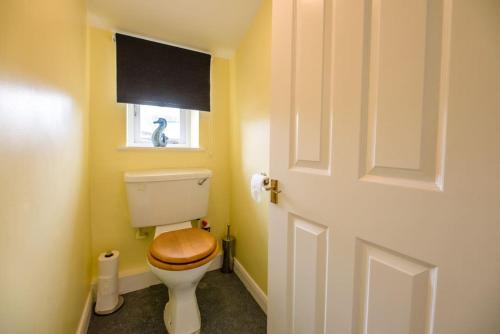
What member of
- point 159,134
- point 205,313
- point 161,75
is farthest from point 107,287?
point 161,75

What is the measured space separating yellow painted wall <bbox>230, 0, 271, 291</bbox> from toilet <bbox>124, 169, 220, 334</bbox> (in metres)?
0.30

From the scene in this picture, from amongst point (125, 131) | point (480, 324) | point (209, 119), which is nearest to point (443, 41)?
point (480, 324)

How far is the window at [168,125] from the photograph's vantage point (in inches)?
64.0

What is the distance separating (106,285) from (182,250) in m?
0.66

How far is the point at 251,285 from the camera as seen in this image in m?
1.54

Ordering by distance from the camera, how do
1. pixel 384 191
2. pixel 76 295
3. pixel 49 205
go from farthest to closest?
pixel 76 295
pixel 49 205
pixel 384 191

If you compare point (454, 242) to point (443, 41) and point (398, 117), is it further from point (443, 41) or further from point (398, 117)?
point (443, 41)

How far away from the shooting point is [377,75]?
55cm

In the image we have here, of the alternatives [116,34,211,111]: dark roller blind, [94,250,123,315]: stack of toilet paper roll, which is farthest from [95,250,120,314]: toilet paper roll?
[116,34,211,111]: dark roller blind

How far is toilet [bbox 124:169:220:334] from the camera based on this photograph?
1.11m

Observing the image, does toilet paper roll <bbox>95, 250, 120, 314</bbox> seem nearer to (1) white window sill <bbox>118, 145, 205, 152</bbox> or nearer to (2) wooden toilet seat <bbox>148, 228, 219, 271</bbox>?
(2) wooden toilet seat <bbox>148, 228, 219, 271</bbox>

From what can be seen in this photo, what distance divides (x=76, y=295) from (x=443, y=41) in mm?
1733

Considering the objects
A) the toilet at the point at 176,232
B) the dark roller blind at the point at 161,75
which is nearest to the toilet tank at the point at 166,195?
the toilet at the point at 176,232

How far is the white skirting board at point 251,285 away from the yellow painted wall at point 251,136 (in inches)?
1.5
